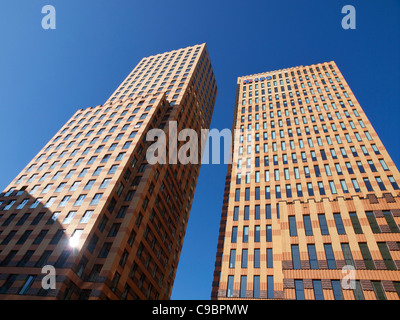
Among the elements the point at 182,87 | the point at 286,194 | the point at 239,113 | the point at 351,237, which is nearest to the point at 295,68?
the point at 239,113

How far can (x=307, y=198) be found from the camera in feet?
156

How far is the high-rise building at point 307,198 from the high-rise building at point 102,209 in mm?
11596

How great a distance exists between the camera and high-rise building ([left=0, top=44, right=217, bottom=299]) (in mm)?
34719

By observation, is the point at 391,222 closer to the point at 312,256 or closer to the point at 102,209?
the point at 312,256

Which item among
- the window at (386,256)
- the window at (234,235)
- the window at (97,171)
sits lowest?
the window at (386,256)

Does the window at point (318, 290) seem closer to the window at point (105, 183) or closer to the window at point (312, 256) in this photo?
the window at point (312, 256)

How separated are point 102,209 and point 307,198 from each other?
33.5 m

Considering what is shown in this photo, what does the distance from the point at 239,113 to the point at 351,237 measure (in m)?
47.1

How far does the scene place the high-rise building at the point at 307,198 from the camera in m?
30.2

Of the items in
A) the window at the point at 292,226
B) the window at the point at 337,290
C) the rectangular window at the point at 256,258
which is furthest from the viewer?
the rectangular window at the point at 256,258

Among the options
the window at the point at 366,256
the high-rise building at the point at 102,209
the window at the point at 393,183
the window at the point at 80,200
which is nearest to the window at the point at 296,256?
the window at the point at 366,256

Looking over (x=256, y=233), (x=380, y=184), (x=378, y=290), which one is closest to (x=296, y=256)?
(x=378, y=290)

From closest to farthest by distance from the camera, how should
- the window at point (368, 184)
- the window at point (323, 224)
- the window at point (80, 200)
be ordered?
the window at point (323, 224)
the window at point (80, 200)
the window at point (368, 184)
